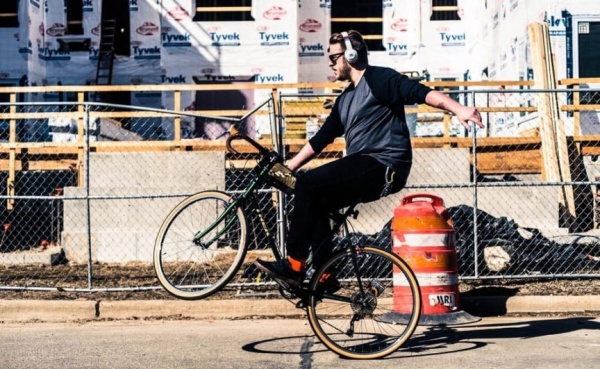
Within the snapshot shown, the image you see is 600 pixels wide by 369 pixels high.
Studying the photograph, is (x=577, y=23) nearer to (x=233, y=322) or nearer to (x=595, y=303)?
(x=595, y=303)

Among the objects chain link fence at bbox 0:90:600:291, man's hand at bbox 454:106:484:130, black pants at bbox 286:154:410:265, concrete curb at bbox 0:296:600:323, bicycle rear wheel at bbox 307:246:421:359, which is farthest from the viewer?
chain link fence at bbox 0:90:600:291

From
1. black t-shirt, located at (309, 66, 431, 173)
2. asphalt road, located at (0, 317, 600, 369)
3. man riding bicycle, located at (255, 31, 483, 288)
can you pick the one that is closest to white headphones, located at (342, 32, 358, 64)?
man riding bicycle, located at (255, 31, 483, 288)

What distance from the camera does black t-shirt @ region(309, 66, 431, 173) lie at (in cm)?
609

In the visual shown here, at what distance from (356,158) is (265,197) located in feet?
24.6

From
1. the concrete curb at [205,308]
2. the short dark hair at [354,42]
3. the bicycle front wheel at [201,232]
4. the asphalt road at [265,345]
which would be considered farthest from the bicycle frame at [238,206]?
the concrete curb at [205,308]

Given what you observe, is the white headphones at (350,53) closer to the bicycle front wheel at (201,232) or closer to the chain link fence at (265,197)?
the bicycle front wheel at (201,232)

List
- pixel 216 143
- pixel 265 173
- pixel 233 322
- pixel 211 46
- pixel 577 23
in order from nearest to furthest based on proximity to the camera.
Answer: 1. pixel 265 173
2. pixel 233 322
3. pixel 216 143
4. pixel 577 23
5. pixel 211 46

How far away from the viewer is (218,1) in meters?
29.0

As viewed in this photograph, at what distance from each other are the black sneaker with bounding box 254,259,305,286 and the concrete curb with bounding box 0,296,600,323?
101 inches

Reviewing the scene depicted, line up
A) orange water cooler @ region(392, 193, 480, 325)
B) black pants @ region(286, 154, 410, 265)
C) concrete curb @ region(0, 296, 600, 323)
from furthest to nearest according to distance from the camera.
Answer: concrete curb @ region(0, 296, 600, 323) < orange water cooler @ region(392, 193, 480, 325) < black pants @ region(286, 154, 410, 265)

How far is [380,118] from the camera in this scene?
6219 mm

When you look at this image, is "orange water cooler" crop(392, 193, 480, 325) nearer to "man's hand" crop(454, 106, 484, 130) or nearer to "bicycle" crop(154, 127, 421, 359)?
"bicycle" crop(154, 127, 421, 359)

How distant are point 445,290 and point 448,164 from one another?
7.24 meters

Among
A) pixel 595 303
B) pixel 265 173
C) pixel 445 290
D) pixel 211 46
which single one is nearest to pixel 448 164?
pixel 595 303
